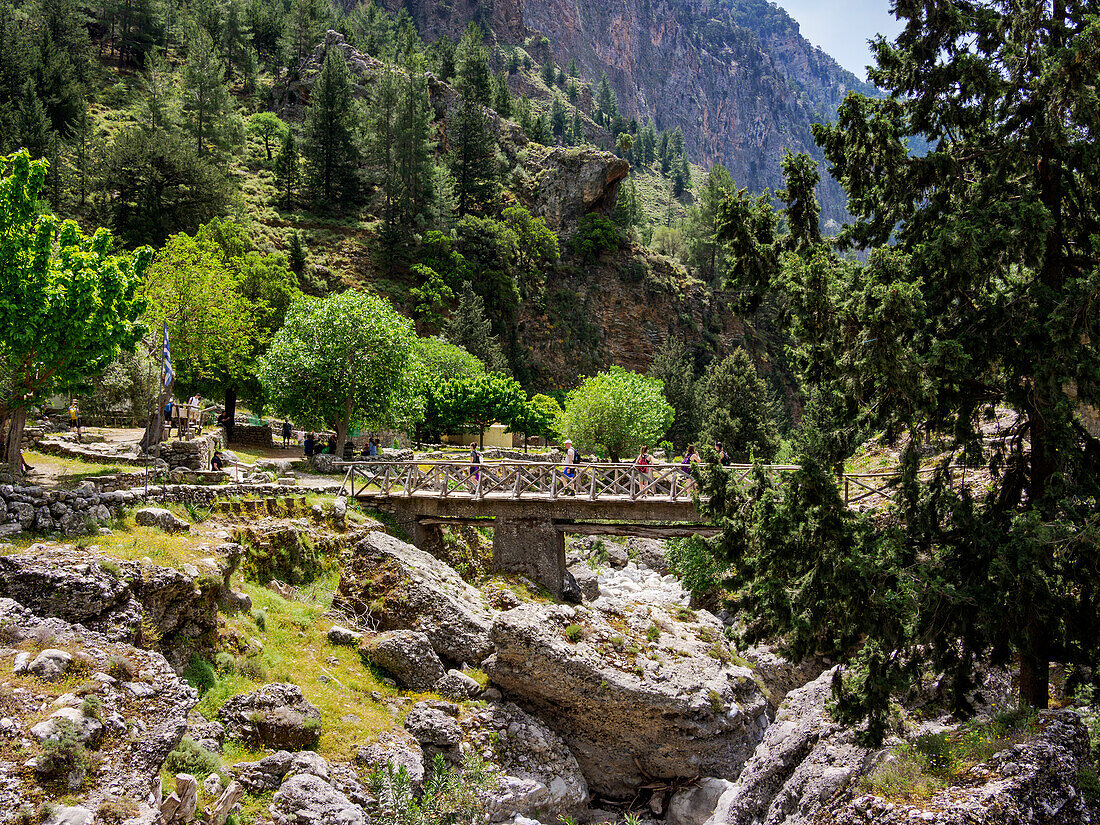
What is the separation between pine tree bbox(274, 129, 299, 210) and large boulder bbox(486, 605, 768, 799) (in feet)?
186

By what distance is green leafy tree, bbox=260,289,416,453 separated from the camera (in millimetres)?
26922

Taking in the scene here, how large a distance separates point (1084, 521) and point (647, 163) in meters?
164

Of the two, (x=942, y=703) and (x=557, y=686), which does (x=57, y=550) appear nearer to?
(x=557, y=686)

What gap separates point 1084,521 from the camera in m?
8.56

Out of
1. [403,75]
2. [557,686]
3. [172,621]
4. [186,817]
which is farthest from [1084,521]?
[403,75]

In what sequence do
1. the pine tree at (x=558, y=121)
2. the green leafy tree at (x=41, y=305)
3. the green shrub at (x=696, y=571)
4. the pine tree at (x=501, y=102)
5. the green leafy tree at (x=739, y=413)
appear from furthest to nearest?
the pine tree at (x=558, y=121) → the pine tree at (x=501, y=102) → the green leafy tree at (x=739, y=413) → the green shrub at (x=696, y=571) → the green leafy tree at (x=41, y=305)

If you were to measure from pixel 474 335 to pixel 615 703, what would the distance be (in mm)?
42615

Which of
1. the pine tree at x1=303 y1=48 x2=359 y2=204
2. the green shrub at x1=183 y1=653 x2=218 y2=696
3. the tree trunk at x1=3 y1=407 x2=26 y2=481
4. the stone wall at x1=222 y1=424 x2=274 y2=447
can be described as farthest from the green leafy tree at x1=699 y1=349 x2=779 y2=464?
the pine tree at x1=303 y1=48 x2=359 y2=204

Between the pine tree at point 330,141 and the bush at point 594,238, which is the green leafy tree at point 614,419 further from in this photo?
the pine tree at point 330,141

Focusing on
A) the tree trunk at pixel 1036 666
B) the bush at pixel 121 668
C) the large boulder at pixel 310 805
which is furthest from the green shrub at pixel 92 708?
the tree trunk at pixel 1036 666

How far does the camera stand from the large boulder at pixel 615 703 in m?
14.8

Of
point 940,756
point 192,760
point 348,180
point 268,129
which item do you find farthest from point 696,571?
point 268,129

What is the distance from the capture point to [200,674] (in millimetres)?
12555

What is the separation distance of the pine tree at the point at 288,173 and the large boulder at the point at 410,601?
52.7 meters
